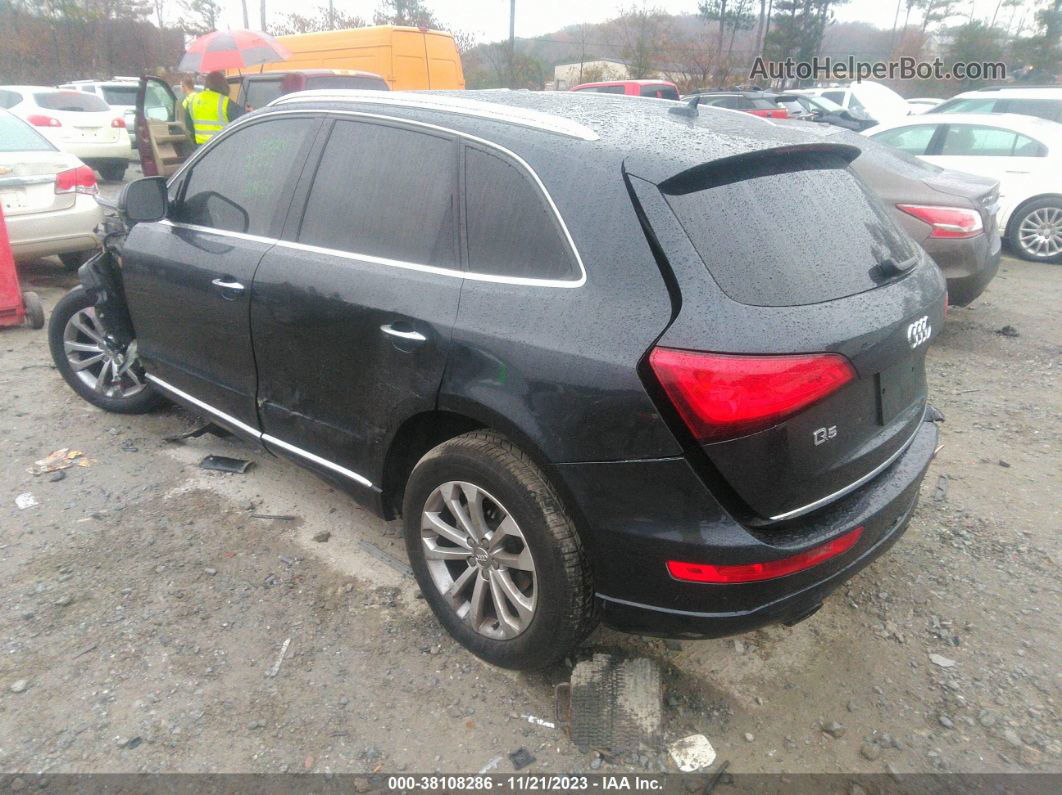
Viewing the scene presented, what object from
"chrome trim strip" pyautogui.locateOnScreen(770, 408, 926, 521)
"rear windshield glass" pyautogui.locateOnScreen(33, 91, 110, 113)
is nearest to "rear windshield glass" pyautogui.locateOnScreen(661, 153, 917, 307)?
"chrome trim strip" pyautogui.locateOnScreen(770, 408, 926, 521)

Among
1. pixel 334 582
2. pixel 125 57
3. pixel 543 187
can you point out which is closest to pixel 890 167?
pixel 543 187

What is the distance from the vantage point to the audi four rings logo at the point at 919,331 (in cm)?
223

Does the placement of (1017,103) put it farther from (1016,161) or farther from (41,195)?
(41,195)

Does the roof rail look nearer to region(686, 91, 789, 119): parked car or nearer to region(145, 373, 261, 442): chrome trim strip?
region(145, 373, 261, 442): chrome trim strip

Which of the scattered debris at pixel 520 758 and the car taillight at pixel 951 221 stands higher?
the car taillight at pixel 951 221

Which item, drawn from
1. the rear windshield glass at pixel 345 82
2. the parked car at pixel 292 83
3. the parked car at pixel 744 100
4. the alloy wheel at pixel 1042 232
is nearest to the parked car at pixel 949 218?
the alloy wheel at pixel 1042 232

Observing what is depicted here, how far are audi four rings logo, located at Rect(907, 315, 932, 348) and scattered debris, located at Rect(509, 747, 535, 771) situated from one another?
1.71m

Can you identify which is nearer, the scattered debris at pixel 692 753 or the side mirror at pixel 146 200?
the scattered debris at pixel 692 753

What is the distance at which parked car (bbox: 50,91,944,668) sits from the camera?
1.94 meters

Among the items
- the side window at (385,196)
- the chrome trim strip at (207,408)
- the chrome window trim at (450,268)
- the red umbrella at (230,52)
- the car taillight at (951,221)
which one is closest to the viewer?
the chrome window trim at (450,268)

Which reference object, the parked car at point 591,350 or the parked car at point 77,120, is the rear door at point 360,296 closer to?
the parked car at point 591,350

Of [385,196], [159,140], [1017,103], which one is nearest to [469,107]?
[385,196]

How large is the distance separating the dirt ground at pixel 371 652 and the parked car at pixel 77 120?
11704 millimetres

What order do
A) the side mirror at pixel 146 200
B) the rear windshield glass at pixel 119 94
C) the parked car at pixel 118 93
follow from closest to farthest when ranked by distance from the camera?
the side mirror at pixel 146 200, the parked car at pixel 118 93, the rear windshield glass at pixel 119 94
